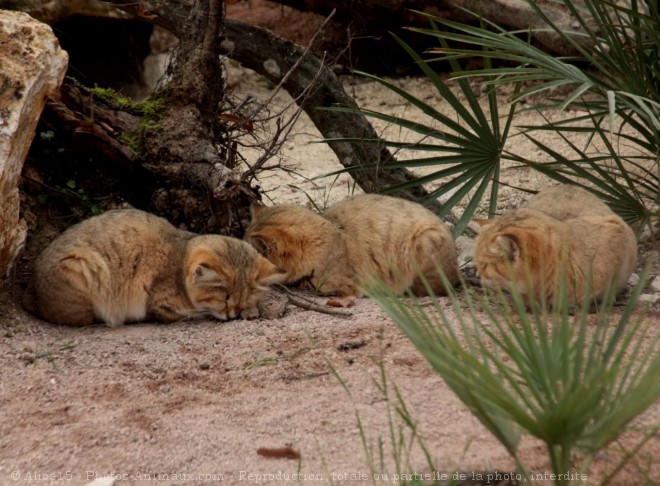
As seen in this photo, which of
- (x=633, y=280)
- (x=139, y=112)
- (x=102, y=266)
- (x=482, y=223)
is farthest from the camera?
(x=139, y=112)

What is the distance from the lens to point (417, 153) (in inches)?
463

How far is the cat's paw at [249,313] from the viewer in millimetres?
6125

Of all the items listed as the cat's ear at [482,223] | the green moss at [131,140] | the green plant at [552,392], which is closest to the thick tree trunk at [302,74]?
the green moss at [131,140]

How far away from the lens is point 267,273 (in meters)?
6.18

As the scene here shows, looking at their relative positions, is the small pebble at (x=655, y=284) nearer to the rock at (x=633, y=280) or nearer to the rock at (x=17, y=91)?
the rock at (x=633, y=280)

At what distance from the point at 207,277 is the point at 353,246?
4.09 feet

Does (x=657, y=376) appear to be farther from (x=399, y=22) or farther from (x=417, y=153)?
(x=399, y=22)

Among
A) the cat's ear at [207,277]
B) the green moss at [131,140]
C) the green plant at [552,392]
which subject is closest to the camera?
the green plant at [552,392]

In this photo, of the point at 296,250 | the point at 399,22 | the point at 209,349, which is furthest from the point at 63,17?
the point at 209,349

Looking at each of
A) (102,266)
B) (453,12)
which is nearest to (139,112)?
(102,266)

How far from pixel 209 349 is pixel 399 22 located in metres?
8.71

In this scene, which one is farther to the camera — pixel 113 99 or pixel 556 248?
pixel 113 99

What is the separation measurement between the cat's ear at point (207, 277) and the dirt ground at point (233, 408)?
305 millimetres

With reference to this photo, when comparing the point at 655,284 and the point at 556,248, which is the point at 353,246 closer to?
the point at 556,248
